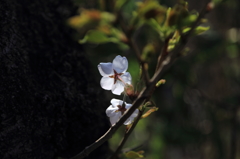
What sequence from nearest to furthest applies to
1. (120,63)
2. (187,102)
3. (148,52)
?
1. (148,52)
2. (120,63)
3. (187,102)

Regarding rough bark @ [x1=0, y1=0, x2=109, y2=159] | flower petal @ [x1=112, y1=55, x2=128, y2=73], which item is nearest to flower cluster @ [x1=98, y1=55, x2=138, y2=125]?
flower petal @ [x1=112, y1=55, x2=128, y2=73]

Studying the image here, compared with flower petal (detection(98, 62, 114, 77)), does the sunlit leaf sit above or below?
above

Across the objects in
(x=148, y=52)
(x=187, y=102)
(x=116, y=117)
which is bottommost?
(x=187, y=102)

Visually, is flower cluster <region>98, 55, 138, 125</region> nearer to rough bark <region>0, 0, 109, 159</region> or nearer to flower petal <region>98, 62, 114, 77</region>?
flower petal <region>98, 62, 114, 77</region>

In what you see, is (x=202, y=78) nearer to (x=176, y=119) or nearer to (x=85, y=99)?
(x=176, y=119)

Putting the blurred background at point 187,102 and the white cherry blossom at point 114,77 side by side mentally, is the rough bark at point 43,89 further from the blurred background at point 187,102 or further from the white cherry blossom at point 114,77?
the blurred background at point 187,102

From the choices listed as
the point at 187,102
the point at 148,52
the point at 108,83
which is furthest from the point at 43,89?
the point at 187,102

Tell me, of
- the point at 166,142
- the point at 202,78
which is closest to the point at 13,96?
the point at 166,142

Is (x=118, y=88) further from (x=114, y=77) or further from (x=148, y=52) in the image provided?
(x=148, y=52)
